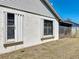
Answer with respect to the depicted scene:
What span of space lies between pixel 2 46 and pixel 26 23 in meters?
3.66

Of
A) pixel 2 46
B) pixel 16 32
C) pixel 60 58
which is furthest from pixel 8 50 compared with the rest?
pixel 60 58

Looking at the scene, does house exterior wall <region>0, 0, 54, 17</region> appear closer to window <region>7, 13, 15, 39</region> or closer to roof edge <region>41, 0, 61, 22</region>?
roof edge <region>41, 0, 61, 22</region>

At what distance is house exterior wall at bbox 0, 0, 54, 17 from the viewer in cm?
1154

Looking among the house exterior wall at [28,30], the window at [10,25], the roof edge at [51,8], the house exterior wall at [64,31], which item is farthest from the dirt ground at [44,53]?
the house exterior wall at [64,31]

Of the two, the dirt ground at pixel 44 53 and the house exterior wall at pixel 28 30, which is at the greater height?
the house exterior wall at pixel 28 30

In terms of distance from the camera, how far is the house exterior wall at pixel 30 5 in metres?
11.5

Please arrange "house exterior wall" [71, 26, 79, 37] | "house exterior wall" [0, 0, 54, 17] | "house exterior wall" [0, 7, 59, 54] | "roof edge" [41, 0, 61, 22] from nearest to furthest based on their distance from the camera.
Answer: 1. "house exterior wall" [0, 7, 59, 54]
2. "house exterior wall" [0, 0, 54, 17]
3. "roof edge" [41, 0, 61, 22]
4. "house exterior wall" [71, 26, 79, 37]

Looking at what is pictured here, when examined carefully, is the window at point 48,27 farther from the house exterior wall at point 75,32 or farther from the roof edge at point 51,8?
the house exterior wall at point 75,32

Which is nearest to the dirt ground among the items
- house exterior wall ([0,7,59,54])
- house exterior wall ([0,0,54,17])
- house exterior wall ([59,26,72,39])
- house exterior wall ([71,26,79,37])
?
house exterior wall ([0,7,59,54])

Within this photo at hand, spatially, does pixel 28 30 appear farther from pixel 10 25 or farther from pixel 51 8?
pixel 51 8

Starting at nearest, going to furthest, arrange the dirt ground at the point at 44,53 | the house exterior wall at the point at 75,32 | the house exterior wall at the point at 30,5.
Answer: the dirt ground at the point at 44,53
the house exterior wall at the point at 30,5
the house exterior wall at the point at 75,32

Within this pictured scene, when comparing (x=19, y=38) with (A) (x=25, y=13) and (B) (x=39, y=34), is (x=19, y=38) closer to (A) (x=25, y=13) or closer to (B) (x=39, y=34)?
(A) (x=25, y=13)

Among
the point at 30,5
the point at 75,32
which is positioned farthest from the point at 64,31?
the point at 30,5

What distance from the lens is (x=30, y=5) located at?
14.7m
